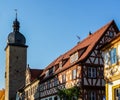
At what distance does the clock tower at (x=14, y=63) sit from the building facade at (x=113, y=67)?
51.5m

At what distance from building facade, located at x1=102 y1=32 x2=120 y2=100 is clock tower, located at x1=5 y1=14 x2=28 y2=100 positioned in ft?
169

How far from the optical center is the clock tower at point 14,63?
77500 mm

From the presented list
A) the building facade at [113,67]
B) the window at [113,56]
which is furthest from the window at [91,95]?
the window at [113,56]

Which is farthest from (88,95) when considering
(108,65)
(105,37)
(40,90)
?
(40,90)

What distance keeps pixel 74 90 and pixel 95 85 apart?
2.38m

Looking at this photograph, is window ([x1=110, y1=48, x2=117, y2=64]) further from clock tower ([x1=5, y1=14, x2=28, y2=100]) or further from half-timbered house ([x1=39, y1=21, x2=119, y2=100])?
clock tower ([x1=5, y1=14, x2=28, y2=100])

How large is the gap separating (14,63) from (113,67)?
54.1m

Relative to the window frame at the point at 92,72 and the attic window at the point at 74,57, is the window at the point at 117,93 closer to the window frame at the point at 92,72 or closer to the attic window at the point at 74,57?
the window frame at the point at 92,72

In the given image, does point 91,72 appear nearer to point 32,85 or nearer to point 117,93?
point 117,93

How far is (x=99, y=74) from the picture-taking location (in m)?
39.4

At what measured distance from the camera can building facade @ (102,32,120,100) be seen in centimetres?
2627

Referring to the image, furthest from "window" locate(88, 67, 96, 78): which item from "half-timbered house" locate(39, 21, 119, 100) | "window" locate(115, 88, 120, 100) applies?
"window" locate(115, 88, 120, 100)

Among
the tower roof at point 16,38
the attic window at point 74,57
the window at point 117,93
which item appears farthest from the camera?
the tower roof at point 16,38

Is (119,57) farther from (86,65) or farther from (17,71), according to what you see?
(17,71)
